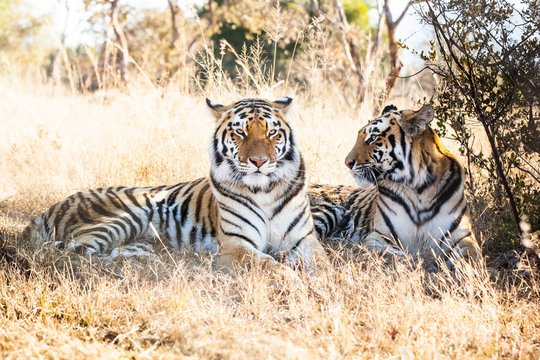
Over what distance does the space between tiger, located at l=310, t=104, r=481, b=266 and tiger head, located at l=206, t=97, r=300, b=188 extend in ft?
1.76

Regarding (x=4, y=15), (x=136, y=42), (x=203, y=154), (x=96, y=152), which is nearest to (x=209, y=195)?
(x=203, y=154)

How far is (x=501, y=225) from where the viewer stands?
14.1 feet

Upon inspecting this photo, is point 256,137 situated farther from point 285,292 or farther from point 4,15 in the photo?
point 4,15

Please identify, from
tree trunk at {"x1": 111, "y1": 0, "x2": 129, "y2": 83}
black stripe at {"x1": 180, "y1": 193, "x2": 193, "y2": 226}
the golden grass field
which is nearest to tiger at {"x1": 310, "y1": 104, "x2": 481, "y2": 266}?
the golden grass field

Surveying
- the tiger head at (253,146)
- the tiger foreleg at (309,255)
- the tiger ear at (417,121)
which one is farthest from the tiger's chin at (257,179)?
the tiger ear at (417,121)

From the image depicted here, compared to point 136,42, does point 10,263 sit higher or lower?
lower

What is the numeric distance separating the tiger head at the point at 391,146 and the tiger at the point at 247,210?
1.52ft

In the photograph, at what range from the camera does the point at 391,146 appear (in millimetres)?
4148

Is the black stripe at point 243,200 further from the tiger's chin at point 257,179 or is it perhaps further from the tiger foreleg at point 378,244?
the tiger foreleg at point 378,244

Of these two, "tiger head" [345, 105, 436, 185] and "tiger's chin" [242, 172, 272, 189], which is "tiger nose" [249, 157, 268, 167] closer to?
"tiger's chin" [242, 172, 272, 189]

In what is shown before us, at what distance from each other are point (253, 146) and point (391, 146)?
1022 mm

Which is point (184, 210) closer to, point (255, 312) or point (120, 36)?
point (255, 312)

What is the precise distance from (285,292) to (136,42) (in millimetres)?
20643

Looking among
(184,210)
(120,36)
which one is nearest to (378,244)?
(184,210)
